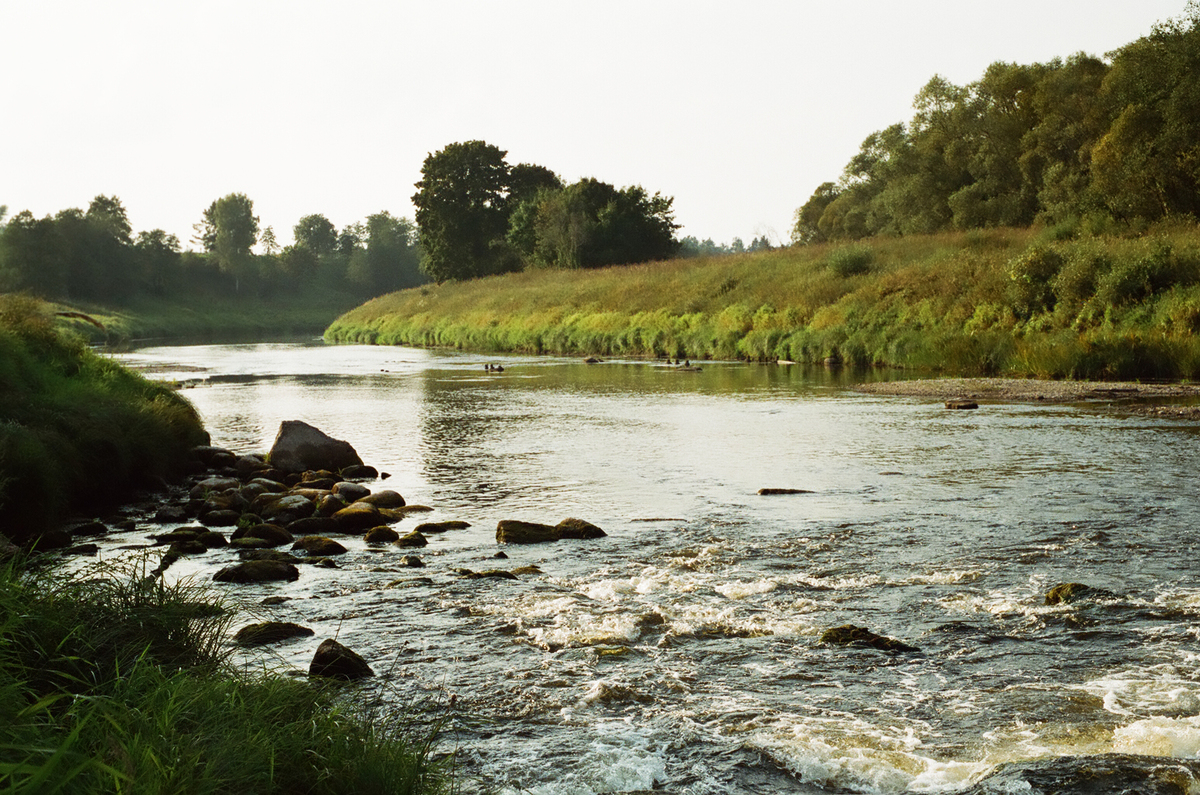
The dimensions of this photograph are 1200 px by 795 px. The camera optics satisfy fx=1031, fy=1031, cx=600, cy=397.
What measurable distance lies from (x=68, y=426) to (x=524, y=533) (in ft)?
19.8

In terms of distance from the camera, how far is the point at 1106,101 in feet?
136

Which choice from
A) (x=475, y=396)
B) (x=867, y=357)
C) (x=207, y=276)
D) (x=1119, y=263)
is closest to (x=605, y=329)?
(x=867, y=357)

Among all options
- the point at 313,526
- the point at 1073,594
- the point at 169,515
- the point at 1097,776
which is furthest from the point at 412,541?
the point at 1097,776

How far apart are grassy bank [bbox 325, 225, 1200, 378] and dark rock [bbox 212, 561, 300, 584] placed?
69.7 ft

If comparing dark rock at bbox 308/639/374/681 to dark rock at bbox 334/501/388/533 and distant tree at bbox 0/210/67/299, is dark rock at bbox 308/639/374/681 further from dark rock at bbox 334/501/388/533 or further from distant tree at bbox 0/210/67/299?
distant tree at bbox 0/210/67/299

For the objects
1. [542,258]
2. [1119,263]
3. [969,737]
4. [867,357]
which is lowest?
[969,737]

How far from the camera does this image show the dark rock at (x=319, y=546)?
9.72m

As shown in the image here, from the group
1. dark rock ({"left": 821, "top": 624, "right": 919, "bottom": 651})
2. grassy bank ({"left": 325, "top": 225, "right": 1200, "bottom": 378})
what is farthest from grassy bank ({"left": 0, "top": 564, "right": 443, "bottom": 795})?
grassy bank ({"left": 325, "top": 225, "right": 1200, "bottom": 378})

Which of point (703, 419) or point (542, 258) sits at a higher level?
point (542, 258)

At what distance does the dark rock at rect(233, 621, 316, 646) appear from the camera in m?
6.89

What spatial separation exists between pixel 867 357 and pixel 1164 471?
19.9 metres

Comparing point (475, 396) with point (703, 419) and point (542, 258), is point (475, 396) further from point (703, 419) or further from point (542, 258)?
point (542, 258)

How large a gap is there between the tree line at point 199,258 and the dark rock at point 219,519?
63.2 metres

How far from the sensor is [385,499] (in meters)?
12.1
